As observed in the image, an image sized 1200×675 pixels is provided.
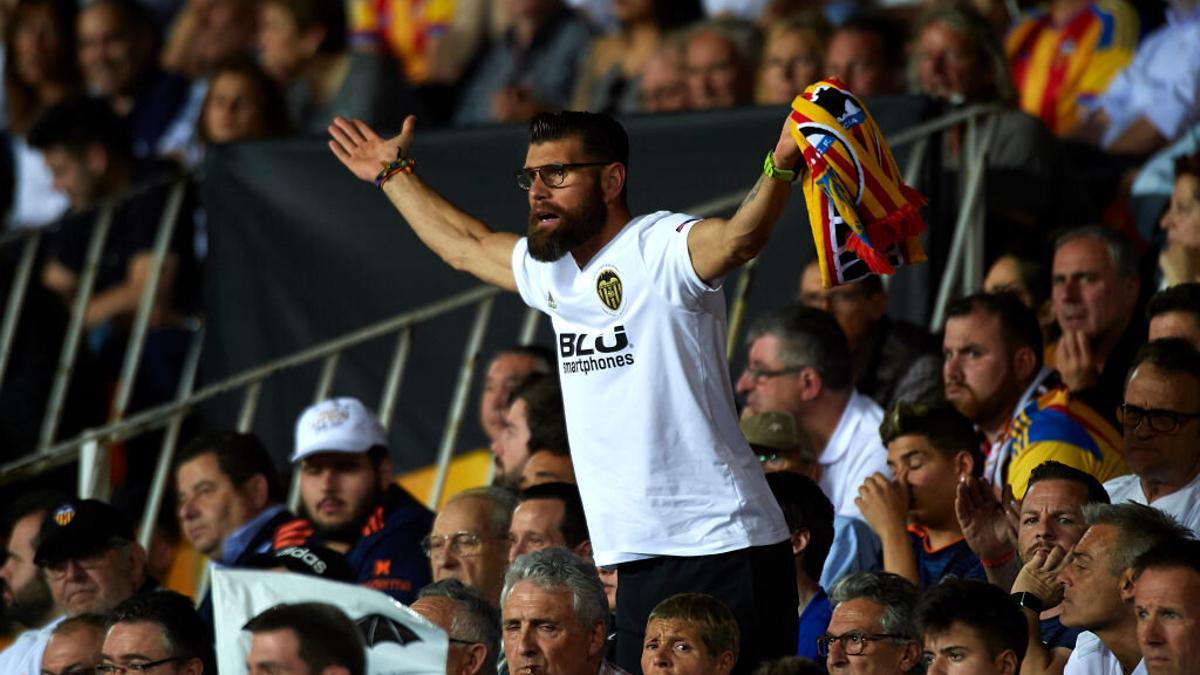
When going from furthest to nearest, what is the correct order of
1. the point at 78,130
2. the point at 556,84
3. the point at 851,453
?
1. the point at 556,84
2. the point at 78,130
3. the point at 851,453

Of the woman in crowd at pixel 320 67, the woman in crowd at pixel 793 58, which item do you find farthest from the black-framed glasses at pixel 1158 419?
the woman in crowd at pixel 320 67

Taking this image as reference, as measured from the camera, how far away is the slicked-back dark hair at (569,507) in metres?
7.39

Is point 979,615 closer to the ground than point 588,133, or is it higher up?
closer to the ground

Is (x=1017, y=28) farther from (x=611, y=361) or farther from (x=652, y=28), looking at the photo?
(x=611, y=361)

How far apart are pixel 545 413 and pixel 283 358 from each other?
2955mm

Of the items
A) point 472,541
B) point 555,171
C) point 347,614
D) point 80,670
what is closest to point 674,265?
point 555,171

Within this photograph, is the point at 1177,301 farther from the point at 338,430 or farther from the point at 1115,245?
the point at 338,430

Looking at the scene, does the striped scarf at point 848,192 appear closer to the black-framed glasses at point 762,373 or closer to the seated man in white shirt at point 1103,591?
the seated man in white shirt at point 1103,591

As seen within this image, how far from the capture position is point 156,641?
6914 millimetres

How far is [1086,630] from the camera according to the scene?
6.33m

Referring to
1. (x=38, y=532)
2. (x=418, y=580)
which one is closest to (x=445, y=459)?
(x=418, y=580)

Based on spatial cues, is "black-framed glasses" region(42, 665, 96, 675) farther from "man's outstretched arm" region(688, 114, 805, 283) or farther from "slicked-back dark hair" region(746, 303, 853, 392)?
"man's outstretched arm" region(688, 114, 805, 283)

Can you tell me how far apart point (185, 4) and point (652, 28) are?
428 centimetres

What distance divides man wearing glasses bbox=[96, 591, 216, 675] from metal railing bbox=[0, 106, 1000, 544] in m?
2.50
